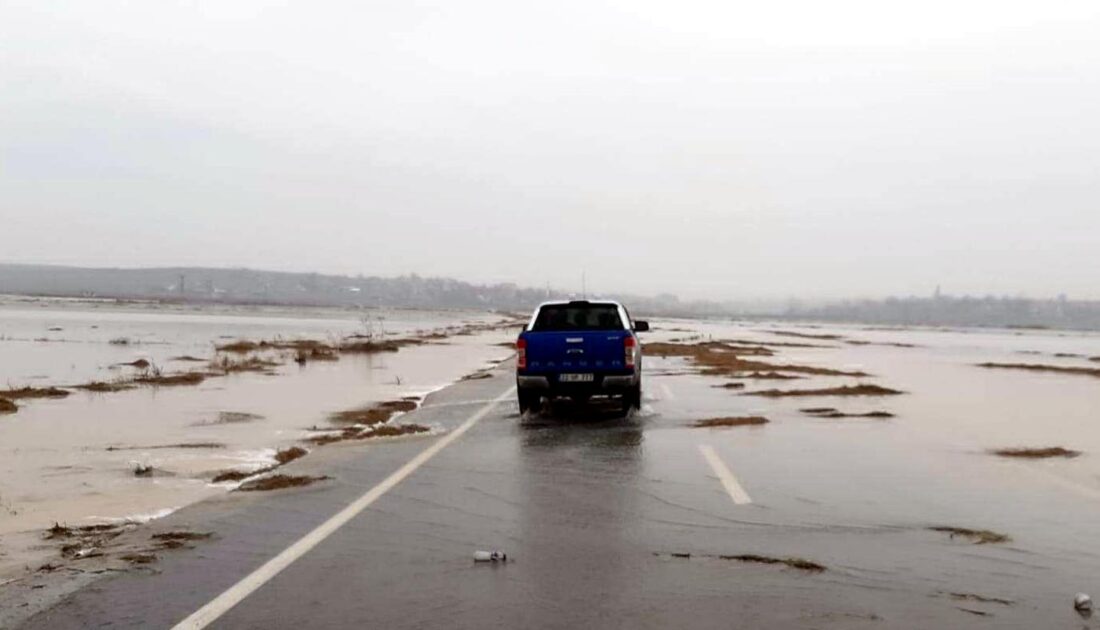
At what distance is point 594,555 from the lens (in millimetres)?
7332

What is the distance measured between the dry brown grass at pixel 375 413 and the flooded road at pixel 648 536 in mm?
2748

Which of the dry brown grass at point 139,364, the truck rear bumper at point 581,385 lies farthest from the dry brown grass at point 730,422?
the dry brown grass at point 139,364

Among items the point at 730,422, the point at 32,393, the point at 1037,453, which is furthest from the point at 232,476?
the point at 32,393

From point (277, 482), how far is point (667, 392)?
13.5 meters

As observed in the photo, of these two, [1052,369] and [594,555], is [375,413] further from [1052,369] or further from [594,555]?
[1052,369]

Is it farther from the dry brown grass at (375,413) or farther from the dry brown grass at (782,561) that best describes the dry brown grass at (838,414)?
the dry brown grass at (782,561)

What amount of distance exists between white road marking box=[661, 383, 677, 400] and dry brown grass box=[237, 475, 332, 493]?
11482mm

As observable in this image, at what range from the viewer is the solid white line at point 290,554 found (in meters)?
5.86

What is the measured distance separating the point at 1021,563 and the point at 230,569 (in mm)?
Result: 5486

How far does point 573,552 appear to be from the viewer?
7430mm

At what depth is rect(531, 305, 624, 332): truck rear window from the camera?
18484 millimetres

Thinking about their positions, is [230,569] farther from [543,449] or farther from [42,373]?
[42,373]

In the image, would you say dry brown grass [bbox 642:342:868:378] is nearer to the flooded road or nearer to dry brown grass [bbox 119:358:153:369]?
the flooded road

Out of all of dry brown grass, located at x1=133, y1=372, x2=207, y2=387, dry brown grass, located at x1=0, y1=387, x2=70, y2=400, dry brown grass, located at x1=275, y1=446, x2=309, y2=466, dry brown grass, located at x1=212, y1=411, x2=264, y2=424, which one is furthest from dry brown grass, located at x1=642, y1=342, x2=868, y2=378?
dry brown grass, located at x1=275, y1=446, x2=309, y2=466
